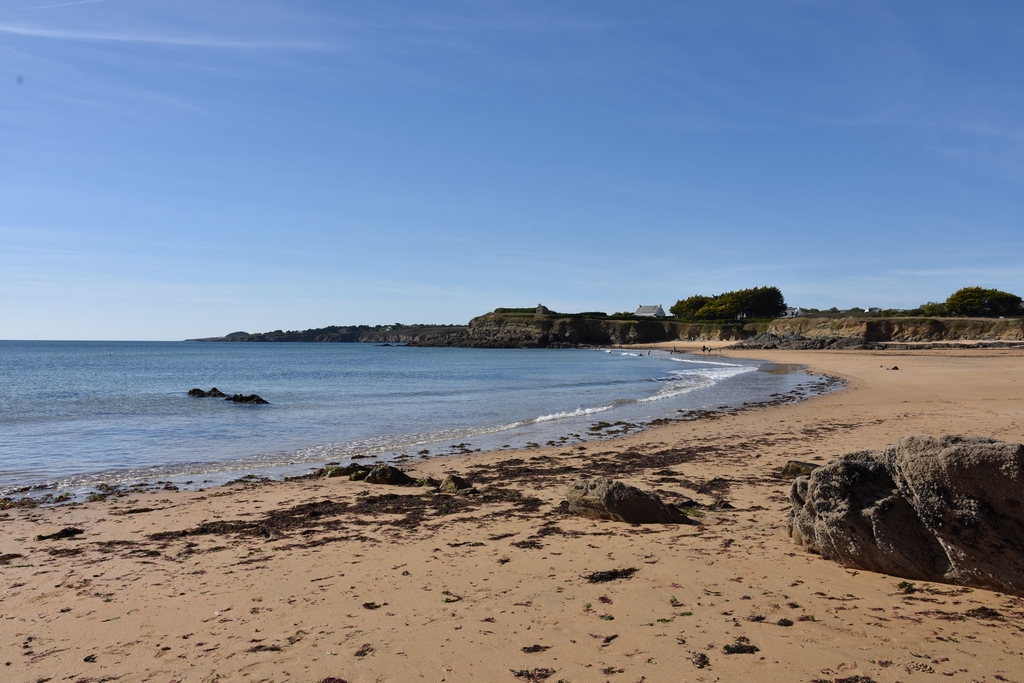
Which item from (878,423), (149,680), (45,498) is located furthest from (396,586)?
(878,423)

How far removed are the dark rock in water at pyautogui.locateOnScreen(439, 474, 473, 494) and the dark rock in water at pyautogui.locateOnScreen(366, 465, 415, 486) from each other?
0.88m

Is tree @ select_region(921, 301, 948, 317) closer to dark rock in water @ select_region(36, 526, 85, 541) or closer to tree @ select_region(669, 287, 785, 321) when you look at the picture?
tree @ select_region(669, 287, 785, 321)

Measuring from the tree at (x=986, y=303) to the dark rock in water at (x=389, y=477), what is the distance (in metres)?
109

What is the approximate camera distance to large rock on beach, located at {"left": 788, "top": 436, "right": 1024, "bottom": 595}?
5.35 metres

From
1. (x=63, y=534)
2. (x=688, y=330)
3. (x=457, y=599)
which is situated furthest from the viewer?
(x=688, y=330)

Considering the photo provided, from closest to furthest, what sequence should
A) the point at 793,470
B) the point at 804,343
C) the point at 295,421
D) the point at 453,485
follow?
the point at 793,470 → the point at 453,485 → the point at 295,421 → the point at 804,343

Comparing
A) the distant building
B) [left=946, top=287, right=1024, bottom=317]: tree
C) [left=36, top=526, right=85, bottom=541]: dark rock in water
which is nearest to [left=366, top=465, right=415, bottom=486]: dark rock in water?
[left=36, top=526, right=85, bottom=541]: dark rock in water

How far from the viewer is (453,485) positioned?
35.7 ft

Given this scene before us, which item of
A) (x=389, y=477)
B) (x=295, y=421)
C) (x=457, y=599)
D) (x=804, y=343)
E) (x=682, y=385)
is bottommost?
(x=295, y=421)

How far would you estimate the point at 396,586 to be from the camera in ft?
20.7

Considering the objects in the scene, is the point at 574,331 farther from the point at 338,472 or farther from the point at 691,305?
the point at 338,472

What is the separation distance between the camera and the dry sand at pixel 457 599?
15.1ft

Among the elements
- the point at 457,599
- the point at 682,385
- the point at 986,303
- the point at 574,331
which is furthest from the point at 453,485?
the point at 574,331

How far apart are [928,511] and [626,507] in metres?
3.49
